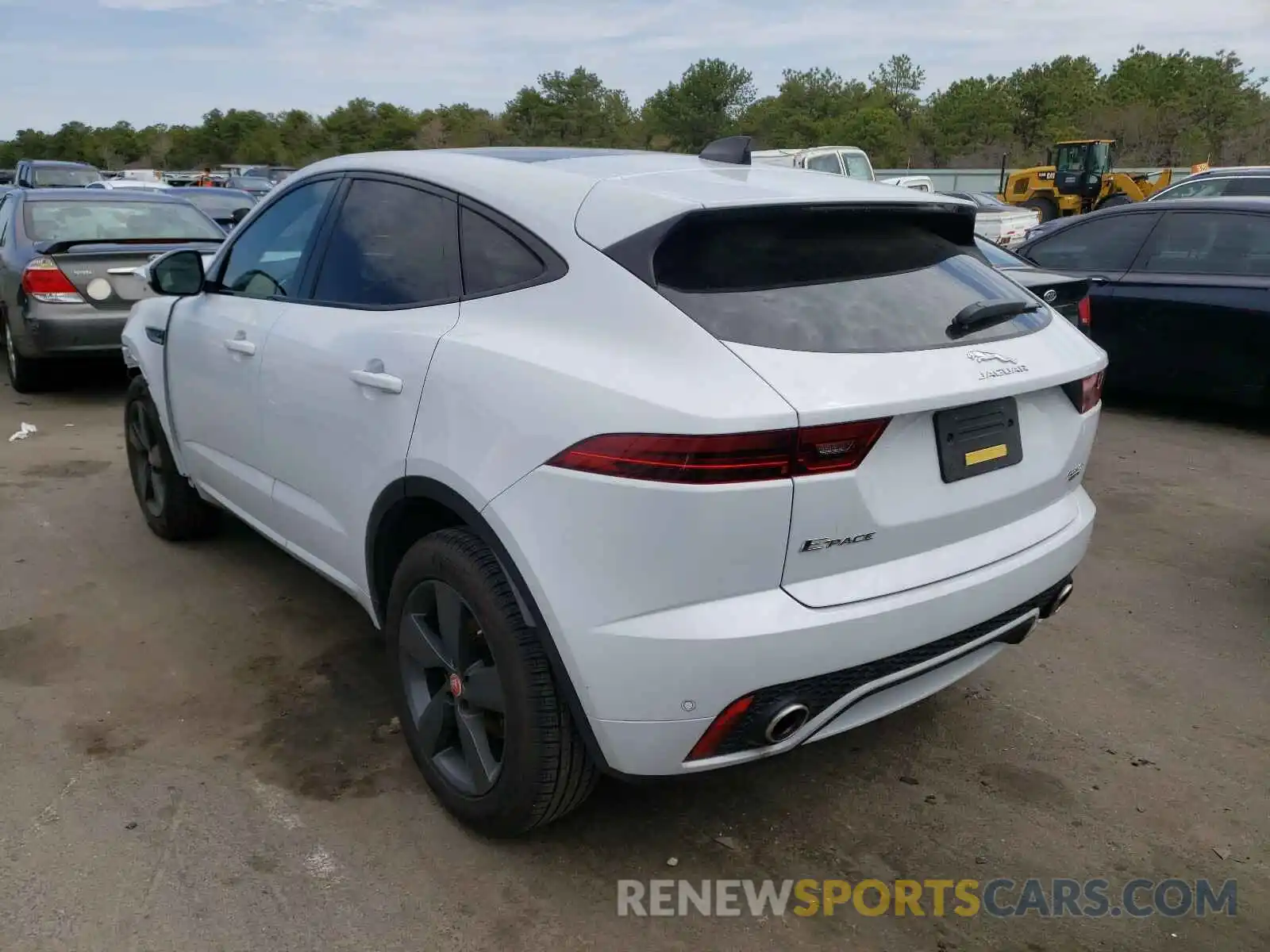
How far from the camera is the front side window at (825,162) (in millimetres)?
18109

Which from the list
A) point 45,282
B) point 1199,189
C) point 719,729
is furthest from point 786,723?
point 1199,189

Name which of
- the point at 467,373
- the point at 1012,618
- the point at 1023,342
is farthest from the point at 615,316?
the point at 1012,618

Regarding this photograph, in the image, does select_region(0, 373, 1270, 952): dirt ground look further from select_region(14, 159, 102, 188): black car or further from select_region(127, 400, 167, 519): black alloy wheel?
select_region(14, 159, 102, 188): black car

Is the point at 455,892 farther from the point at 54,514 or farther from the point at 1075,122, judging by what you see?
the point at 1075,122

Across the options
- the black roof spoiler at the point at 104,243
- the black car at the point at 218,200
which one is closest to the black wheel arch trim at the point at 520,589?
the black roof spoiler at the point at 104,243

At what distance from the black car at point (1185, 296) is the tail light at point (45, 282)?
766 centimetres

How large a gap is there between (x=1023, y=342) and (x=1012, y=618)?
711 mm

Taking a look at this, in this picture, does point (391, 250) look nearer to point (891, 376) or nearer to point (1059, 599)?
point (891, 376)

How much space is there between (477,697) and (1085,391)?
5.97 ft

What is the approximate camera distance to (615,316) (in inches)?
89.0

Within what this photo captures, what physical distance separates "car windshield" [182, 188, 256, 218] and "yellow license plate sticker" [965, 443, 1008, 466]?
13.8 meters

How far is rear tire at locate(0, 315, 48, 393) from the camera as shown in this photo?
8133 mm

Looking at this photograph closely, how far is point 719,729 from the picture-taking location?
217cm

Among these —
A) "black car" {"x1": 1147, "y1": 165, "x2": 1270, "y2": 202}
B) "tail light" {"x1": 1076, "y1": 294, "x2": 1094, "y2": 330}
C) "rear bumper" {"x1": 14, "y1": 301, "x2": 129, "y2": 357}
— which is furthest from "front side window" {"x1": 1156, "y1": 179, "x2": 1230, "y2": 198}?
"rear bumper" {"x1": 14, "y1": 301, "x2": 129, "y2": 357}
